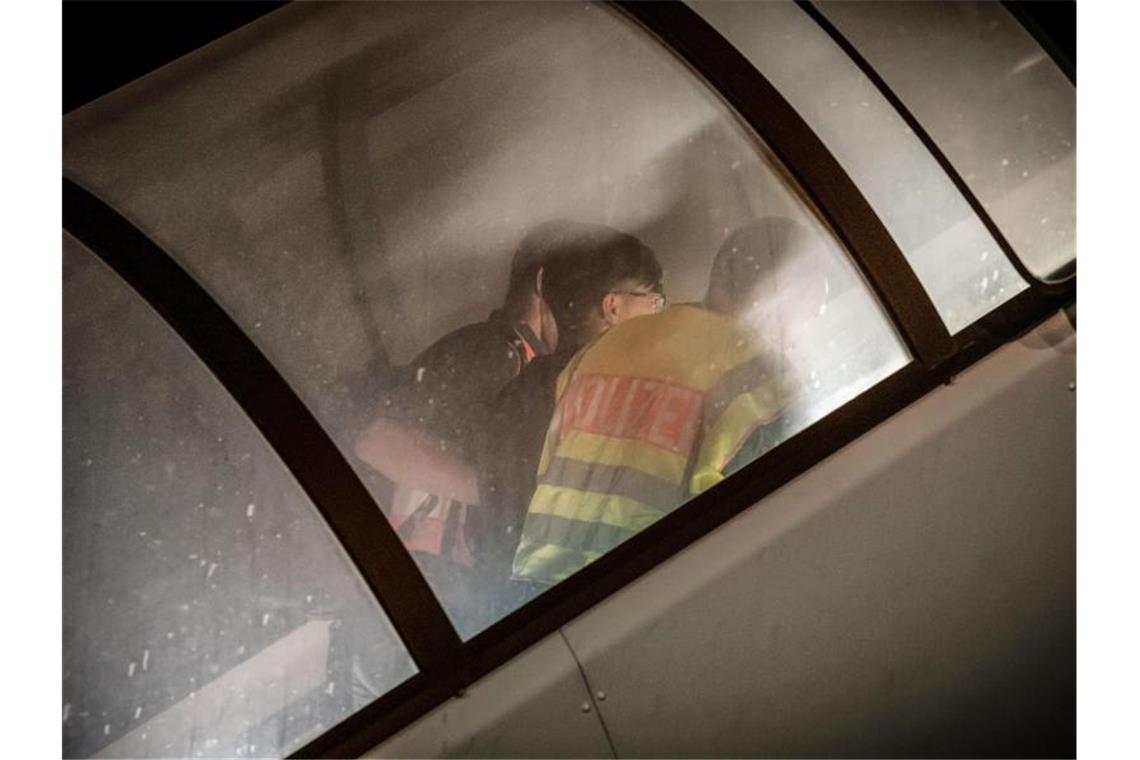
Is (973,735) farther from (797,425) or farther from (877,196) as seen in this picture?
A: (877,196)

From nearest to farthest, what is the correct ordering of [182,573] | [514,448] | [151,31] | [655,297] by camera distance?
[182,573] → [514,448] → [655,297] → [151,31]

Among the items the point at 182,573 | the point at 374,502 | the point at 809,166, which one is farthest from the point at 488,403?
the point at 809,166

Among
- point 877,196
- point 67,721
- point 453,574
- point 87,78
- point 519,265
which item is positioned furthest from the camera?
point 87,78

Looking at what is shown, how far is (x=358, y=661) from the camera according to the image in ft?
7.45

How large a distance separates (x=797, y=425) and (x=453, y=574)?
0.73m

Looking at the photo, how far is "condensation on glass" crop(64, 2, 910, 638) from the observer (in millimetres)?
2385

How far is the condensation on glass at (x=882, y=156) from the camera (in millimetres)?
2645

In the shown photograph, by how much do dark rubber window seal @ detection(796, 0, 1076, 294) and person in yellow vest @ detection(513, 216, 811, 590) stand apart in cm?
37

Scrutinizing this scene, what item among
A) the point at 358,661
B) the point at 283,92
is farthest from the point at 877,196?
the point at 358,661

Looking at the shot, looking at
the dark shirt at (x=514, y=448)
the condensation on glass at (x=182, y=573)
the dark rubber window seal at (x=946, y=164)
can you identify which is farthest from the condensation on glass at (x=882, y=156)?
the condensation on glass at (x=182, y=573)

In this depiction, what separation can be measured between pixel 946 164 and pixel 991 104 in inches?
8.7

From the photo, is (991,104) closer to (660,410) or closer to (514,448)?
(660,410)

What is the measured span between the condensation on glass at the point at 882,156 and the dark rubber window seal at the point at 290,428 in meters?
1.14

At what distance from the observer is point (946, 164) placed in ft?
8.93
